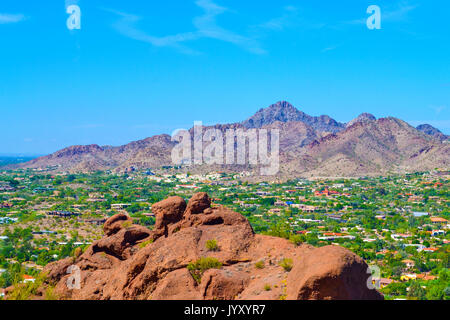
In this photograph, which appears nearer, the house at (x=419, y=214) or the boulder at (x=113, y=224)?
the boulder at (x=113, y=224)

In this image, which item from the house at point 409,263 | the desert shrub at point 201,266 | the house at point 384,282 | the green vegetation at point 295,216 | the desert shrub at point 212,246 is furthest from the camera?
the house at point 409,263

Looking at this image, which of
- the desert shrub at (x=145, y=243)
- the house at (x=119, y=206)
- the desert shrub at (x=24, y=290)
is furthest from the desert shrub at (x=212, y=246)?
the house at (x=119, y=206)

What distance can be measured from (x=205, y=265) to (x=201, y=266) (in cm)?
14

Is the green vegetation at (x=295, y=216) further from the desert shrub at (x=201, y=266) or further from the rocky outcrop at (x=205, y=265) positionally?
the desert shrub at (x=201, y=266)

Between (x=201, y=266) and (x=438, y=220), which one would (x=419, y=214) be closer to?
(x=438, y=220)

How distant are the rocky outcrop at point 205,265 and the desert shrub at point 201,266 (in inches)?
1.1

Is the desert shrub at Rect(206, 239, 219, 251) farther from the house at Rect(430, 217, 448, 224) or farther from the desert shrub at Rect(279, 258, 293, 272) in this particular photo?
the house at Rect(430, 217, 448, 224)

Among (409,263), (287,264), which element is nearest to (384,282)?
(409,263)

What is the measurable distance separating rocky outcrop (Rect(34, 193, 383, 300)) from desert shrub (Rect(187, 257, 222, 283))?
0.10ft

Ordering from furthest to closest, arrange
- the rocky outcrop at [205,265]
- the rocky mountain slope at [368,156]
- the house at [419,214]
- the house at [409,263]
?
the rocky mountain slope at [368,156] < the house at [419,214] < the house at [409,263] < the rocky outcrop at [205,265]

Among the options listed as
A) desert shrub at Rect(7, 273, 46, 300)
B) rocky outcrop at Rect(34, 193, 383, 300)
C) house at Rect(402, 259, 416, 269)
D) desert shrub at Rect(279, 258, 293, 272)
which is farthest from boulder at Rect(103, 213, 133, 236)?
house at Rect(402, 259, 416, 269)

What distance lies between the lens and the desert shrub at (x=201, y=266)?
14.0m

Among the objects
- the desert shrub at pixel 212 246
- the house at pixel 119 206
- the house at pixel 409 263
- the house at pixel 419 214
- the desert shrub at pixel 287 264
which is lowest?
the house at pixel 409 263

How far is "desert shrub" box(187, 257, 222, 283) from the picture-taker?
13977 mm
